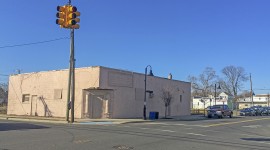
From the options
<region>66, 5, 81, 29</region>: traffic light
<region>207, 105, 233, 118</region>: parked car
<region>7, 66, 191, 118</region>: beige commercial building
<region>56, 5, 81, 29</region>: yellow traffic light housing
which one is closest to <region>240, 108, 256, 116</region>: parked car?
<region>207, 105, 233, 118</region>: parked car

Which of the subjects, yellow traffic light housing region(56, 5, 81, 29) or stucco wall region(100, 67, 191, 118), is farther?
stucco wall region(100, 67, 191, 118)

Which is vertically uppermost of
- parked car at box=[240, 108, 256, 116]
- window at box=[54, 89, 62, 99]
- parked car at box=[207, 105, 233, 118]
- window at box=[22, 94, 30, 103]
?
window at box=[54, 89, 62, 99]

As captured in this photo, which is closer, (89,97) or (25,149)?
(25,149)

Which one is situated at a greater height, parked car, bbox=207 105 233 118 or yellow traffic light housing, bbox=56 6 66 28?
yellow traffic light housing, bbox=56 6 66 28

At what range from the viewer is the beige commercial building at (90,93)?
120ft

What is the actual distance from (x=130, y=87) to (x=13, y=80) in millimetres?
16307

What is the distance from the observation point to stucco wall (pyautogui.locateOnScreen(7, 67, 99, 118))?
36938mm

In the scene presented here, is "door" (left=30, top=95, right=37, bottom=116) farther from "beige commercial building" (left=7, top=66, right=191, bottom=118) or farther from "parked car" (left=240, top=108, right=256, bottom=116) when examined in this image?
"parked car" (left=240, top=108, right=256, bottom=116)

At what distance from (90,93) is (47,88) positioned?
22.3 ft

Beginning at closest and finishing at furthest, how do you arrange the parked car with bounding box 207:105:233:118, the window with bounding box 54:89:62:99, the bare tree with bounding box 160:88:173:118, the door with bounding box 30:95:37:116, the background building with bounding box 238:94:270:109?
the window with bounding box 54:89:62:99, the door with bounding box 30:95:37:116, the bare tree with bounding box 160:88:173:118, the parked car with bounding box 207:105:233:118, the background building with bounding box 238:94:270:109

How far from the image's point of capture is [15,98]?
4500 centimetres

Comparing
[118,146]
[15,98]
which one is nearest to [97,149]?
[118,146]

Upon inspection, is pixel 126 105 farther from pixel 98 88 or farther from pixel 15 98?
pixel 15 98

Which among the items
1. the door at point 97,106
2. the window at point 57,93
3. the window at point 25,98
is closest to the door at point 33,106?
the window at point 25,98
